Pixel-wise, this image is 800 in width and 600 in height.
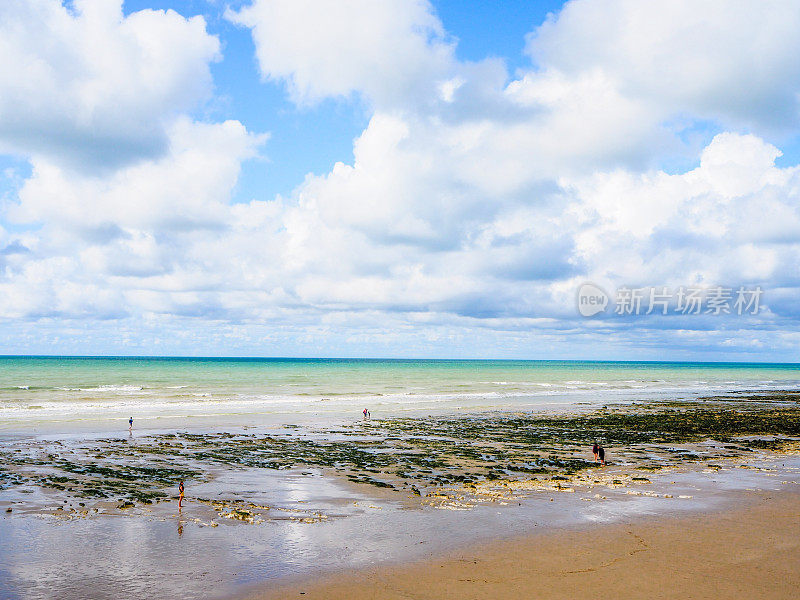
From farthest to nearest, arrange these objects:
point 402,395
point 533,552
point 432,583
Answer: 1. point 402,395
2. point 533,552
3. point 432,583

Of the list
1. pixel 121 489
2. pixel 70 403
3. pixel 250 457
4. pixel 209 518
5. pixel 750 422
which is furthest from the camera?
pixel 70 403

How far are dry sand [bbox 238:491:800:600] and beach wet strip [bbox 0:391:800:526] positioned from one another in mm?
4430

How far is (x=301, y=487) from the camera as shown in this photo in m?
20.6

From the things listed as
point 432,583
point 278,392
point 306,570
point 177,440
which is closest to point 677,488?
point 432,583

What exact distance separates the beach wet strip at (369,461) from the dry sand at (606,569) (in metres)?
4.43

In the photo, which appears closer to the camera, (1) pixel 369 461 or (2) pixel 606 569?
(2) pixel 606 569

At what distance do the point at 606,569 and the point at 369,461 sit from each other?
14764 millimetres

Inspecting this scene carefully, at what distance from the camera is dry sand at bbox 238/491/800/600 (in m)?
11.5

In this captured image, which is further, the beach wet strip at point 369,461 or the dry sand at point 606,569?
the beach wet strip at point 369,461

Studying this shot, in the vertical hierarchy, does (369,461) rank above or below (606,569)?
above

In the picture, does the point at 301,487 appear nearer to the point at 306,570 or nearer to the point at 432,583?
the point at 306,570

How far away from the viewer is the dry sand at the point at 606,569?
11477mm

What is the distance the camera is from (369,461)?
2611cm

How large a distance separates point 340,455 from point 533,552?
1526 cm
